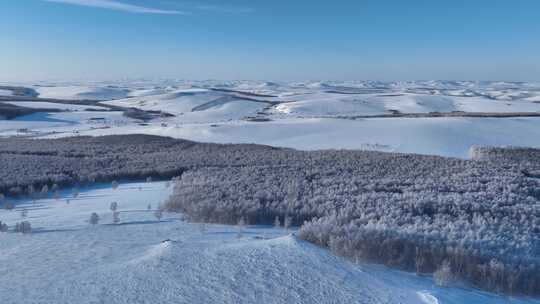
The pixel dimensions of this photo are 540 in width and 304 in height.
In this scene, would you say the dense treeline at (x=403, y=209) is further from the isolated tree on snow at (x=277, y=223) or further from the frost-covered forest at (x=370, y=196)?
the isolated tree on snow at (x=277, y=223)

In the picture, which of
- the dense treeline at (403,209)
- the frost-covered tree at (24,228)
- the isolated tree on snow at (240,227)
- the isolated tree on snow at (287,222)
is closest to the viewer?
the dense treeline at (403,209)

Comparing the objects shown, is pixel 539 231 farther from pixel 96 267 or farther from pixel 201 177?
pixel 201 177

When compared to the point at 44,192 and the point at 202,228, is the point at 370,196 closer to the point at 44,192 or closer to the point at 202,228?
the point at 202,228

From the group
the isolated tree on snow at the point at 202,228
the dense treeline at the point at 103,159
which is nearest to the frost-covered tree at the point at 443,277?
the isolated tree on snow at the point at 202,228

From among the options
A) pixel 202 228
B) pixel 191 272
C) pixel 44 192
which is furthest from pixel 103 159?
pixel 191 272

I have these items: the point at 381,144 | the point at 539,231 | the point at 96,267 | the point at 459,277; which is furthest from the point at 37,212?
the point at 381,144

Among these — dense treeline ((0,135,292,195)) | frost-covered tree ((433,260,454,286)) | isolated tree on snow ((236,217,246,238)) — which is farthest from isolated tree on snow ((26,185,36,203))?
frost-covered tree ((433,260,454,286))

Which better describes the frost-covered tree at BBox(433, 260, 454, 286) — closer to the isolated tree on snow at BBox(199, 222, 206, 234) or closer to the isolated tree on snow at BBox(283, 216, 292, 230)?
the isolated tree on snow at BBox(283, 216, 292, 230)
